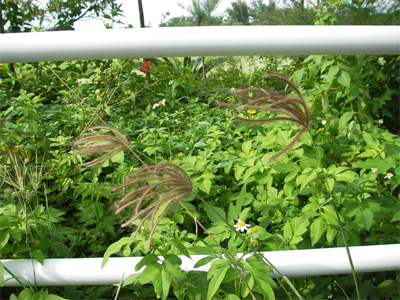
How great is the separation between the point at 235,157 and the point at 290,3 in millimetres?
8135

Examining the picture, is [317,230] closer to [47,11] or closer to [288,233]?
[288,233]

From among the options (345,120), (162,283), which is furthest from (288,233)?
(345,120)

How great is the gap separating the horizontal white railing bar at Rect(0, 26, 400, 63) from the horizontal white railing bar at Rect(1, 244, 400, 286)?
1.73 feet

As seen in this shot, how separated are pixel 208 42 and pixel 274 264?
0.62 meters

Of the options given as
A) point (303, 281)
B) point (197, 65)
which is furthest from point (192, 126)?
point (197, 65)

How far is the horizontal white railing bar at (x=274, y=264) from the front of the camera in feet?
3.31

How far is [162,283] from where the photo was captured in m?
1.05

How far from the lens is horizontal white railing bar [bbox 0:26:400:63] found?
90cm

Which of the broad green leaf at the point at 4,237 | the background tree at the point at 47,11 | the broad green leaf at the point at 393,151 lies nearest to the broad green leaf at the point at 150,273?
the broad green leaf at the point at 4,237

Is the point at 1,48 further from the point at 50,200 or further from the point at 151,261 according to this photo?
the point at 50,200

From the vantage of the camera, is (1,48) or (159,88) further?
(159,88)

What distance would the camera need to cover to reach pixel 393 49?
0.90 metres

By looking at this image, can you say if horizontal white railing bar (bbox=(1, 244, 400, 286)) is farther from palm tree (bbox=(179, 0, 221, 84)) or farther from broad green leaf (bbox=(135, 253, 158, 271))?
palm tree (bbox=(179, 0, 221, 84))

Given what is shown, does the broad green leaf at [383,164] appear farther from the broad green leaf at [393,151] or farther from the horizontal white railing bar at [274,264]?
the horizontal white railing bar at [274,264]
